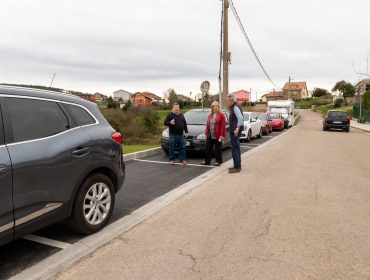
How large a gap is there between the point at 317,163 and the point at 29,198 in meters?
8.25

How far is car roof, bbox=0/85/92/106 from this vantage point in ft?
11.7

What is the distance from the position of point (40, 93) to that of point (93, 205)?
144 cm

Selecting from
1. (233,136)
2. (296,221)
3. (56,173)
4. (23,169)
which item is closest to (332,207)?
(296,221)

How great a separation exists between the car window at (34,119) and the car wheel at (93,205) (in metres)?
0.75

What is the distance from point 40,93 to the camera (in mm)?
3943

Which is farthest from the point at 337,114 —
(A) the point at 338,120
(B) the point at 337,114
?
(A) the point at 338,120

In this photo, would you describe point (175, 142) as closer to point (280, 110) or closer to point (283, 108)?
point (280, 110)

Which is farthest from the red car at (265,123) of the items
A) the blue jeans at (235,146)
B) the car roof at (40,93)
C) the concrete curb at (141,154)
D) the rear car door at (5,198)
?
the rear car door at (5,198)

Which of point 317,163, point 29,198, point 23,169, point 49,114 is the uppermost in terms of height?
point 49,114

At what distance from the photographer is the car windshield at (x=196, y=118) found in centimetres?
1186

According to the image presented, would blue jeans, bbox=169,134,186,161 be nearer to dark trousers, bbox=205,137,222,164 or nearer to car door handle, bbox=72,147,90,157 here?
dark trousers, bbox=205,137,222,164

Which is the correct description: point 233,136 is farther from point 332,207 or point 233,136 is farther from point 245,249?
point 245,249

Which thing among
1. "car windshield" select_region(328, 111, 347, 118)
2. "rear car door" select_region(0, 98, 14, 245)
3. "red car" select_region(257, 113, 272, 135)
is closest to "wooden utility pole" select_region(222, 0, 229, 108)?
"red car" select_region(257, 113, 272, 135)

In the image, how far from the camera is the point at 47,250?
3.90 metres
